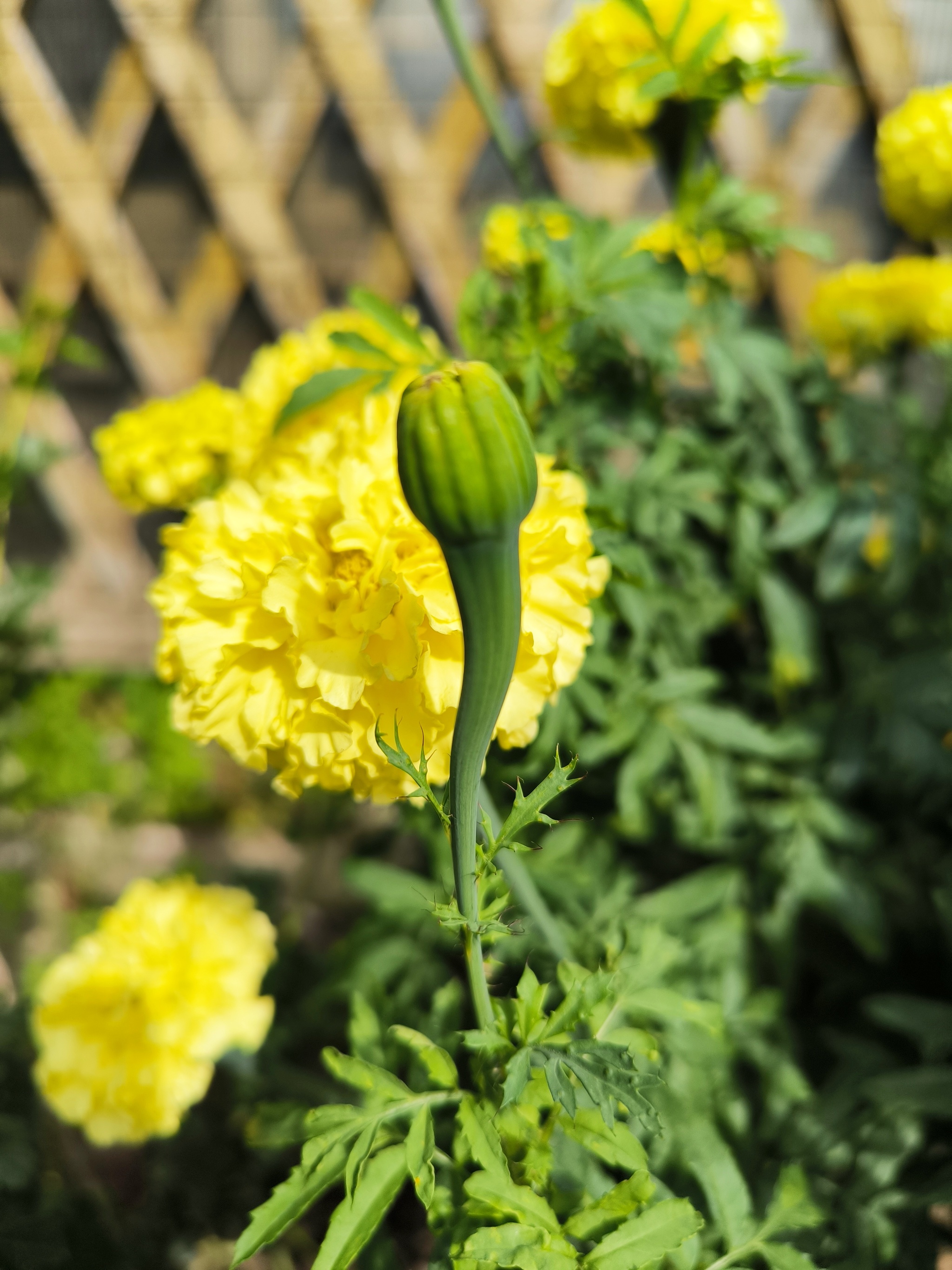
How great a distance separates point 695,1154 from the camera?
1.74ft

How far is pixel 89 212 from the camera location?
149 centimetres

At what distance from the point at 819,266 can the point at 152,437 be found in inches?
45.4

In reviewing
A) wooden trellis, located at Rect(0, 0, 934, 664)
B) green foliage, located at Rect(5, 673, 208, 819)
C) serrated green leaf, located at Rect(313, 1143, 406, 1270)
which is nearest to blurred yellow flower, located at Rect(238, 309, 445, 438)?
serrated green leaf, located at Rect(313, 1143, 406, 1270)

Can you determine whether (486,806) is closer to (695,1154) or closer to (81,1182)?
(695,1154)

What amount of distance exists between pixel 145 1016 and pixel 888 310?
3.00 ft

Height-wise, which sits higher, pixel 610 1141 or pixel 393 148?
pixel 393 148

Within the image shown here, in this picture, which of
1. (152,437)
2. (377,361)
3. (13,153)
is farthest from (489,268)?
(13,153)

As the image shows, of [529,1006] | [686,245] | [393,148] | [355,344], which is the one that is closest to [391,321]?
[355,344]

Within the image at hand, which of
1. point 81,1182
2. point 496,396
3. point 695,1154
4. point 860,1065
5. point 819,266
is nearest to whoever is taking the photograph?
point 496,396

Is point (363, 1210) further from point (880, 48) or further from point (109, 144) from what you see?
point (109, 144)

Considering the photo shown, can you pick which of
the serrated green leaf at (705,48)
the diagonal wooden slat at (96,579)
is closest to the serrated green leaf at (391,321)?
the serrated green leaf at (705,48)

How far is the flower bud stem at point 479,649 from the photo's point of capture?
270 mm

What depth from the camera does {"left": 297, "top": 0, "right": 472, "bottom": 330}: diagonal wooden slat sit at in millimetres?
1323

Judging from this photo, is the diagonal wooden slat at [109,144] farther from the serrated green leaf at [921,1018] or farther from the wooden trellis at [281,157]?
the serrated green leaf at [921,1018]
